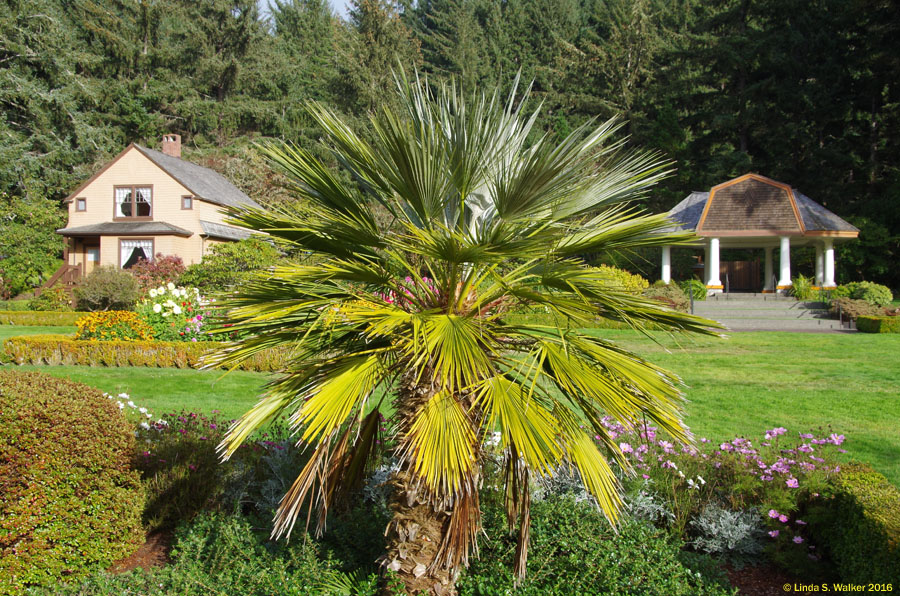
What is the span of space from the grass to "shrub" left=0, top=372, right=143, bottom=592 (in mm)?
4040

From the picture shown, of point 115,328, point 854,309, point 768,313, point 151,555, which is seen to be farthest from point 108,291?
point 854,309

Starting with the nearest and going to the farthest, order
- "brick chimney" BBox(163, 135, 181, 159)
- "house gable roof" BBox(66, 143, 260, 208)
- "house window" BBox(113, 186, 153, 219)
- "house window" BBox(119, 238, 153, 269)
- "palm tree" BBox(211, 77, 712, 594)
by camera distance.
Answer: "palm tree" BBox(211, 77, 712, 594), "house window" BBox(119, 238, 153, 269), "house gable roof" BBox(66, 143, 260, 208), "house window" BBox(113, 186, 153, 219), "brick chimney" BBox(163, 135, 181, 159)

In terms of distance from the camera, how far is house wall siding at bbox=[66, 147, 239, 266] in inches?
1119

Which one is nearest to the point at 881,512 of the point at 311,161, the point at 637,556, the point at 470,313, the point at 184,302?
the point at 637,556

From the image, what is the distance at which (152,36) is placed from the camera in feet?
138

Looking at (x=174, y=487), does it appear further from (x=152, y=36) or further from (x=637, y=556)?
(x=152, y=36)

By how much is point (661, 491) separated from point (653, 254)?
27423 millimetres

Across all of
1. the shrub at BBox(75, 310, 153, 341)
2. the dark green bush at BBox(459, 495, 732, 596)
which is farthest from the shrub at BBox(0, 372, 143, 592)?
the shrub at BBox(75, 310, 153, 341)

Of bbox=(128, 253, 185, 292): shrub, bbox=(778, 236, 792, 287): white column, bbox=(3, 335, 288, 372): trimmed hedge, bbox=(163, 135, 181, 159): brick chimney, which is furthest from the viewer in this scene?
bbox=(163, 135, 181, 159): brick chimney

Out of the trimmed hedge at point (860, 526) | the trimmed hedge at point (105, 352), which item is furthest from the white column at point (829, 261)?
the trimmed hedge at point (860, 526)

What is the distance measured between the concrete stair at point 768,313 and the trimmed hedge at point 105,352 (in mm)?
13889

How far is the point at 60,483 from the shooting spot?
4012mm

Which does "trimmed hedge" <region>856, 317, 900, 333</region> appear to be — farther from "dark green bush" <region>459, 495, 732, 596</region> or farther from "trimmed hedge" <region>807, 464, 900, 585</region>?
"dark green bush" <region>459, 495, 732, 596</region>

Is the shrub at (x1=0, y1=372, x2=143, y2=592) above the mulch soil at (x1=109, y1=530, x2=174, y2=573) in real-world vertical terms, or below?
above
